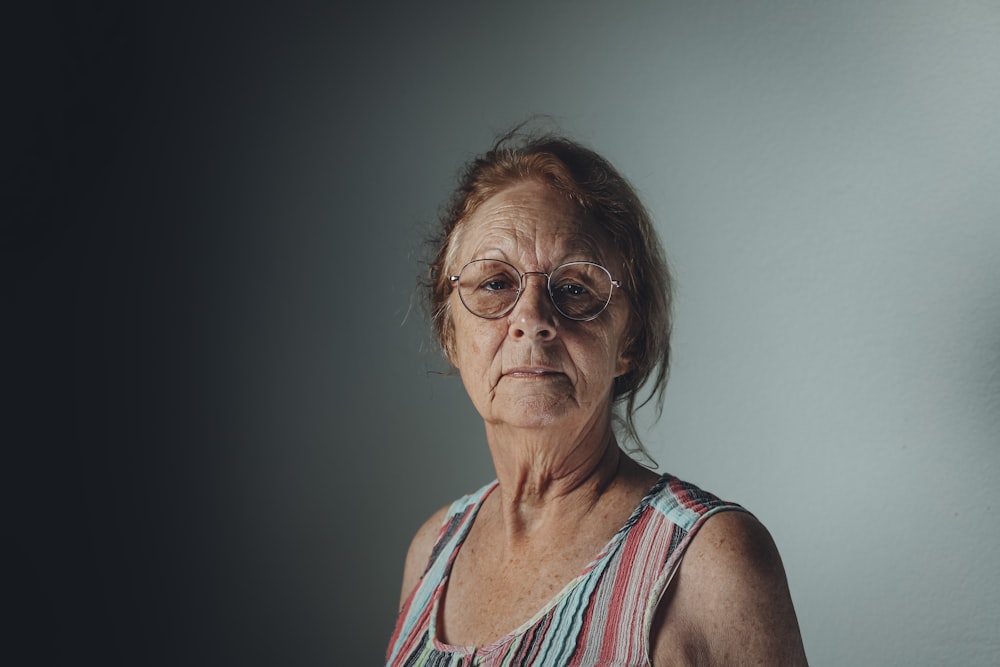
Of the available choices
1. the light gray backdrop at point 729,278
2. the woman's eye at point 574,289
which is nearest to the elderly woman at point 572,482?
the woman's eye at point 574,289

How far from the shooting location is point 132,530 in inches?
83.0

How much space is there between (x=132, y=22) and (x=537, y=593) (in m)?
1.58

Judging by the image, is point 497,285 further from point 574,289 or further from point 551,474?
point 551,474

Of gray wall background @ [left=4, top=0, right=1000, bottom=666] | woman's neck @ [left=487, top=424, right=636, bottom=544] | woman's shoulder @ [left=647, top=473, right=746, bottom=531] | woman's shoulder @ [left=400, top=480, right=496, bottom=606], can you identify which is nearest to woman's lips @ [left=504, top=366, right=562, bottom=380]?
woman's neck @ [left=487, top=424, right=636, bottom=544]

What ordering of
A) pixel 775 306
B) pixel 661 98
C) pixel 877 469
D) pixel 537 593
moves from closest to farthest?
pixel 537 593
pixel 877 469
pixel 775 306
pixel 661 98

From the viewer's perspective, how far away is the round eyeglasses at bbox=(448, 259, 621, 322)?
1496 mm

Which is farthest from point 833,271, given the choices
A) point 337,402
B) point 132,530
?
point 132,530

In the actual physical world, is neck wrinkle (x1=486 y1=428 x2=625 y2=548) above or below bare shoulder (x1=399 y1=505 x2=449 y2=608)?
above

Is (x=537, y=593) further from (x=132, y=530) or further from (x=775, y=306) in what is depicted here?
(x=132, y=530)

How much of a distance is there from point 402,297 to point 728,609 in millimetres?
1296

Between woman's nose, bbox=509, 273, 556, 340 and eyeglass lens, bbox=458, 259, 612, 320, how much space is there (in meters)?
0.01

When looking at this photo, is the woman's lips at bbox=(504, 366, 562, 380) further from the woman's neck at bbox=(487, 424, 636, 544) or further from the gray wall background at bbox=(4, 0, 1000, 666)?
the gray wall background at bbox=(4, 0, 1000, 666)

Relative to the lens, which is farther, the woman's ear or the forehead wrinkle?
the woman's ear

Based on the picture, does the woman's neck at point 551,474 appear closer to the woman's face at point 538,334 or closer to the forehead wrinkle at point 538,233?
the woman's face at point 538,334
